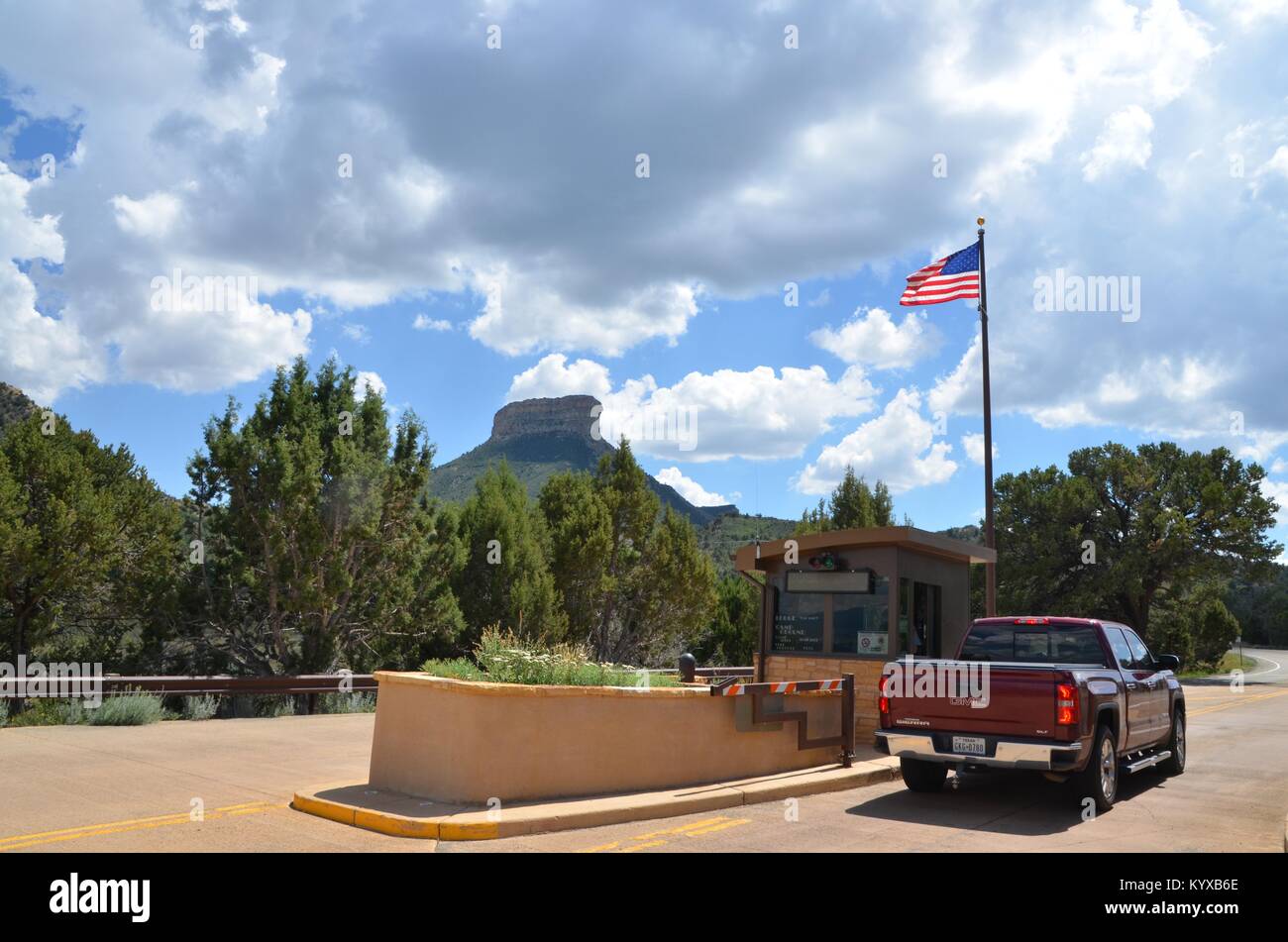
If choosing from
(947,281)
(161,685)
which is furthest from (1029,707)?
(161,685)

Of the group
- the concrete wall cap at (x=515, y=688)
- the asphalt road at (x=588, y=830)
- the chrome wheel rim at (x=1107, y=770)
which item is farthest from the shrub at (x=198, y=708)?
the chrome wheel rim at (x=1107, y=770)

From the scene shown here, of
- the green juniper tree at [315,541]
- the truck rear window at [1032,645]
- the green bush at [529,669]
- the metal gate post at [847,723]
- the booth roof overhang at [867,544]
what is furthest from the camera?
the green juniper tree at [315,541]

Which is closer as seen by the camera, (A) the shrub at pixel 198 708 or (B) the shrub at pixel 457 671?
(B) the shrub at pixel 457 671

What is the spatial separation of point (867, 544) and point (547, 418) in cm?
9166

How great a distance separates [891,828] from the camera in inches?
341

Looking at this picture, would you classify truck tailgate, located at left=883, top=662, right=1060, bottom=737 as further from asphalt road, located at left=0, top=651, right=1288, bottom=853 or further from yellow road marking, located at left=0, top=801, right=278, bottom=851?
yellow road marking, located at left=0, top=801, right=278, bottom=851

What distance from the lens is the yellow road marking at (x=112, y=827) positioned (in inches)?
293

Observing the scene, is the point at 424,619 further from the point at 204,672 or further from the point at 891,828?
the point at 891,828

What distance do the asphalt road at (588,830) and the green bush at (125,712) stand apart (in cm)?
173

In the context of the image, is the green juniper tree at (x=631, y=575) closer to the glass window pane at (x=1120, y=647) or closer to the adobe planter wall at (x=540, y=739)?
the glass window pane at (x=1120, y=647)

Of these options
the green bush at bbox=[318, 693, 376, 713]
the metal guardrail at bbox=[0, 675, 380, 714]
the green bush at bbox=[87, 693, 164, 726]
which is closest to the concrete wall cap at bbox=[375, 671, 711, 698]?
the green bush at bbox=[87, 693, 164, 726]
